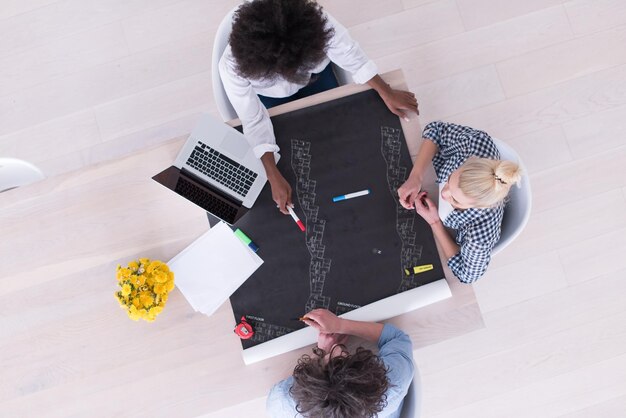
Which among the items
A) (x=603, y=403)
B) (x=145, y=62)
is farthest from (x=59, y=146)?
(x=603, y=403)

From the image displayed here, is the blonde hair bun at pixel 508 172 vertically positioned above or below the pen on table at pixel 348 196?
above

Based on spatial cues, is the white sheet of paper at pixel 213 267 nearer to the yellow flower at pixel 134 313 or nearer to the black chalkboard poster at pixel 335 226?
the black chalkboard poster at pixel 335 226

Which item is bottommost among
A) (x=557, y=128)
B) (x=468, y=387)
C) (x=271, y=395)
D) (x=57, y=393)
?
(x=468, y=387)

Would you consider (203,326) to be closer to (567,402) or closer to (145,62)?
(145,62)

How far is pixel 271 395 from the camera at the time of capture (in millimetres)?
1260

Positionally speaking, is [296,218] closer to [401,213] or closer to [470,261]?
[401,213]

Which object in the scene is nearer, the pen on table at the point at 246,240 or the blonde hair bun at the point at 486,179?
the blonde hair bun at the point at 486,179

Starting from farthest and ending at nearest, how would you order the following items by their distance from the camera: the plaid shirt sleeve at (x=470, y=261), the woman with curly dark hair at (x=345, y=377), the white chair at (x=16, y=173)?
the white chair at (x=16, y=173)
the plaid shirt sleeve at (x=470, y=261)
the woman with curly dark hair at (x=345, y=377)

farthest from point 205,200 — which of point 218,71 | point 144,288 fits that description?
point 218,71

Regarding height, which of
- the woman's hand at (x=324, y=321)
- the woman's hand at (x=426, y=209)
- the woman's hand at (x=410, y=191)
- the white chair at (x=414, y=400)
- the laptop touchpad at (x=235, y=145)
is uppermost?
the laptop touchpad at (x=235, y=145)

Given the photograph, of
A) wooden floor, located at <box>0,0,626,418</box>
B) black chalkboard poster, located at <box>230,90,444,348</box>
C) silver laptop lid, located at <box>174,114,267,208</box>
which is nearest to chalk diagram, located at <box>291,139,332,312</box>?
black chalkboard poster, located at <box>230,90,444,348</box>

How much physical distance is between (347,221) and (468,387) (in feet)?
3.74

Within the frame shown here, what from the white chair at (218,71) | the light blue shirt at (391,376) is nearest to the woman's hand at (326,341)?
the light blue shirt at (391,376)

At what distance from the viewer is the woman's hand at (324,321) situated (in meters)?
1.23
